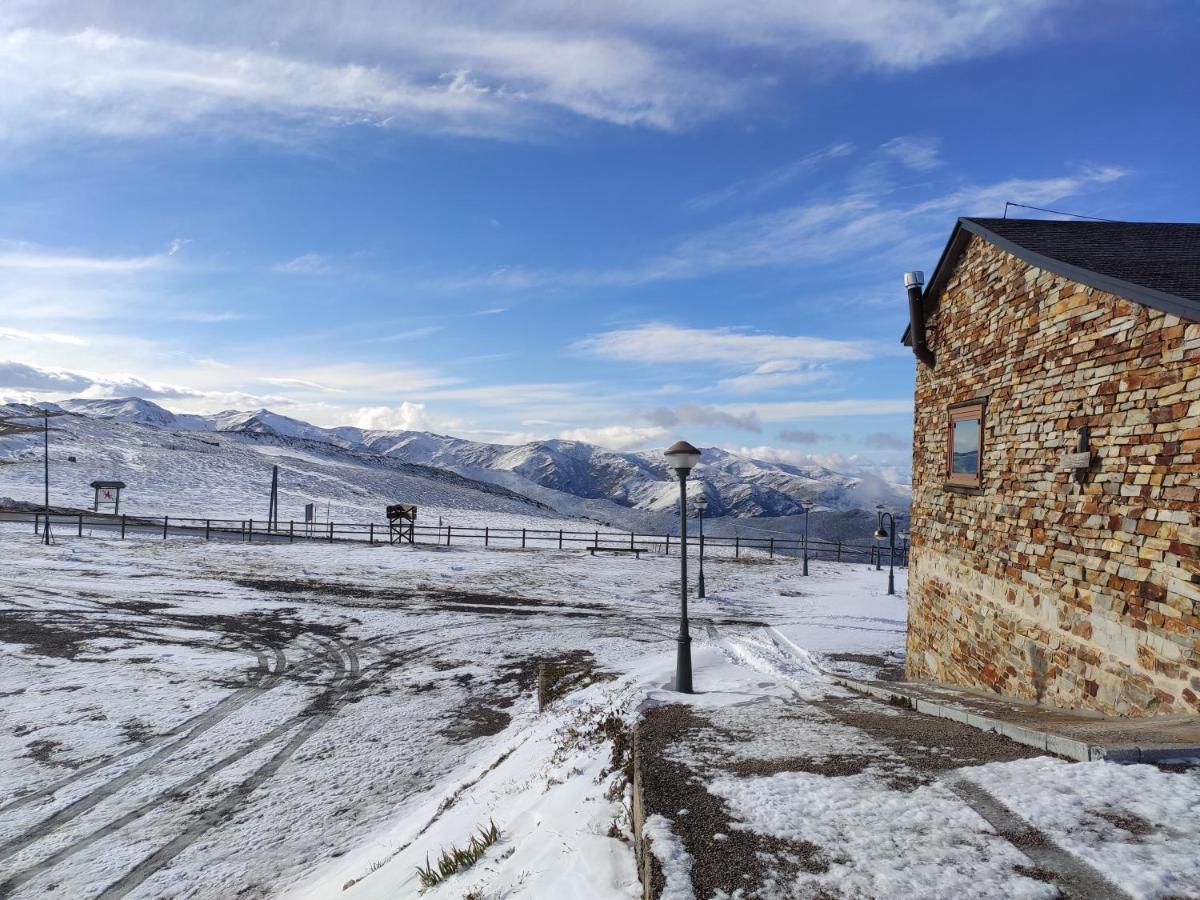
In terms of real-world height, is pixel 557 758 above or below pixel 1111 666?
below

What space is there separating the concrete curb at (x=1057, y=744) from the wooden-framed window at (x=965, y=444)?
13.6 feet

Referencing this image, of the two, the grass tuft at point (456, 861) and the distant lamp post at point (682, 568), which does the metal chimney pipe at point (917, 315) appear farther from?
the grass tuft at point (456, 861)

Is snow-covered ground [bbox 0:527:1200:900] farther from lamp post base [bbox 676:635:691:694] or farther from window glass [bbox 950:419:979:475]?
window glass [bbox 950:419:979:475]

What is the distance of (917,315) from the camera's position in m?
12.2

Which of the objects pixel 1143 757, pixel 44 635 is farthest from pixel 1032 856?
pixel 44 635

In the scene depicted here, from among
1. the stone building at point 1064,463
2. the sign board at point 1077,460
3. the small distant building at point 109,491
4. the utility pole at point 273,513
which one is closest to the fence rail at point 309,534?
the utility pole at point 273,513

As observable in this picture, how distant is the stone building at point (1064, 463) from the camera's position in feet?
A: 20.5

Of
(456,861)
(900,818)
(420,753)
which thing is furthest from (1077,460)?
(420,753)

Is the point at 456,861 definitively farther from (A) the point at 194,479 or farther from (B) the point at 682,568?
(A) the point at 194,479

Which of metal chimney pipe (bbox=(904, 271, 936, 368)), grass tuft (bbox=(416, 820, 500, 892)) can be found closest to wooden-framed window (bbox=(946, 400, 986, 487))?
metal chimney pipe (bbox=(904, 271, 936, 368))

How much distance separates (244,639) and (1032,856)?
1598 centimetres

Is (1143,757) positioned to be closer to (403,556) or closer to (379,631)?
(379,631)

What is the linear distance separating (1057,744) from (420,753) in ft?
25.5

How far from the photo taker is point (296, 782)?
8594 mm
